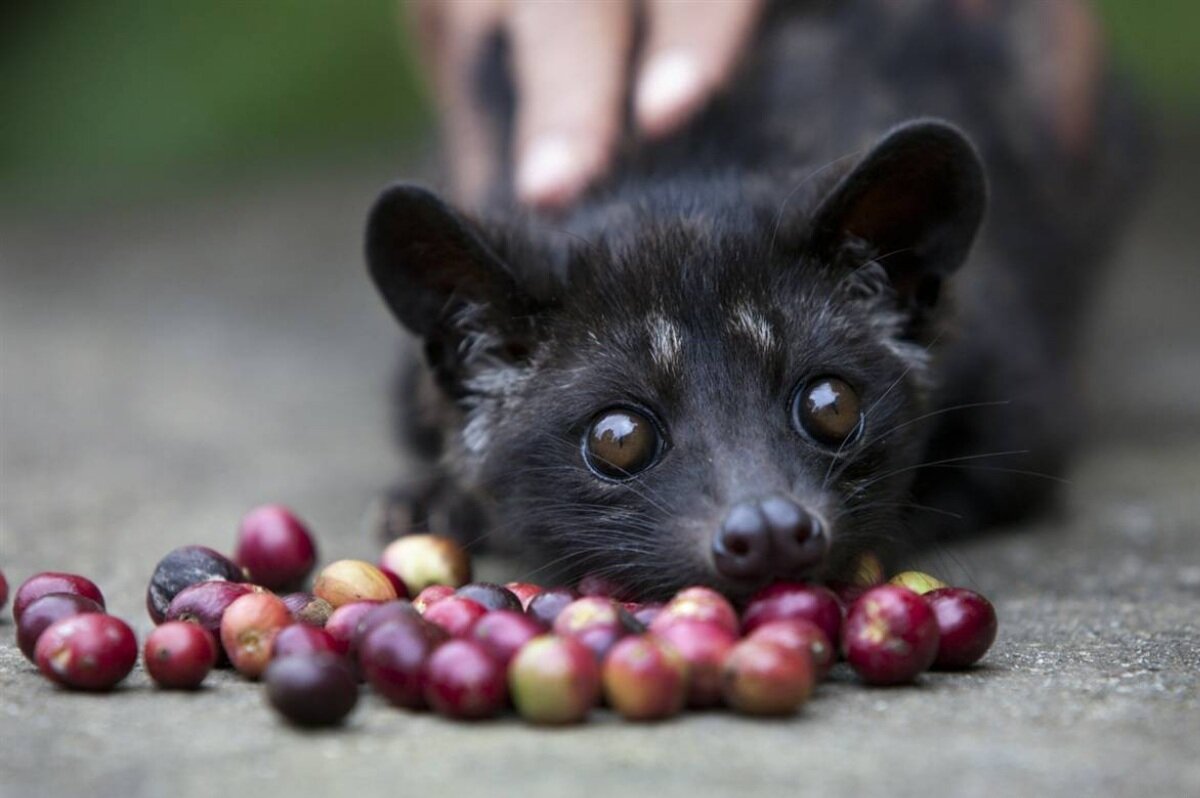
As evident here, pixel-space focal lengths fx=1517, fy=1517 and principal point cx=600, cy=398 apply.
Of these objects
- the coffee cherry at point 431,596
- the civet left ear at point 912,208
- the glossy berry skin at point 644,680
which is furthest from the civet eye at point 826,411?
the glossy berry skin at point 644,680

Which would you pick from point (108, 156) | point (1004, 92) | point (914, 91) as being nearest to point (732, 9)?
point (914, 91)

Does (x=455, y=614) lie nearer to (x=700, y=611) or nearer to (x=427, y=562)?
(x=700, y=611)

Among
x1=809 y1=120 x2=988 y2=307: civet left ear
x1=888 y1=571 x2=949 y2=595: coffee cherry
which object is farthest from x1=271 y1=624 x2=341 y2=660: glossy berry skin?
x1=809 y1=120 x2=988 y2=307: civet left ear

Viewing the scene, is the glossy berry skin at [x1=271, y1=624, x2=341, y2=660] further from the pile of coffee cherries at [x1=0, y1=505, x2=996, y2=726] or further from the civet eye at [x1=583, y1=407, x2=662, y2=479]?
the civet eye at [x1=583, y1=407, x2=662, y2=479]

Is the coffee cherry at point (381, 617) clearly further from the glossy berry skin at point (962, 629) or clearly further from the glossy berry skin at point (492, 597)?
the glossy berry skin at point (962, 629)

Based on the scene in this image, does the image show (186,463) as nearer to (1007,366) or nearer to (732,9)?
(732,9)
